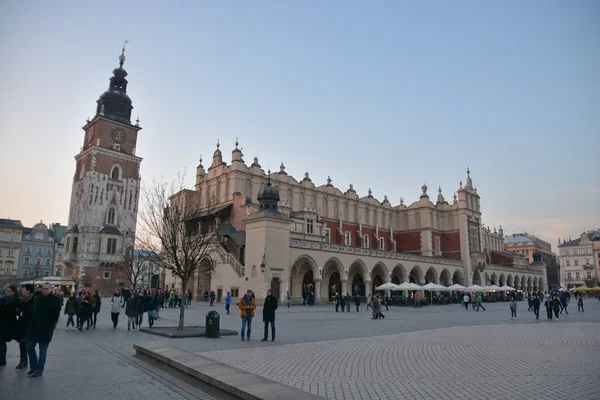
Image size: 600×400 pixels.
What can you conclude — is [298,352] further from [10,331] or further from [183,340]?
[10,331]

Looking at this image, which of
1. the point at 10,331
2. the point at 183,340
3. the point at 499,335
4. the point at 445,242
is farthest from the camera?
the point at 445,242

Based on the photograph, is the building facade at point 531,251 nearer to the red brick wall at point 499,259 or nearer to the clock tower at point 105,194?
the red brick wall at point 499,259

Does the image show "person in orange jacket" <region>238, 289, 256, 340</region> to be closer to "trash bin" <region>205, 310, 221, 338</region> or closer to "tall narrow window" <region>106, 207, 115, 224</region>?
"trash bin" <region>205, 310, 221, 338</region>

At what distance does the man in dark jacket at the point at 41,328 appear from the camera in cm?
791

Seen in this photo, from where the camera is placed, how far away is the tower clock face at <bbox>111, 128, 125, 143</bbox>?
191ft

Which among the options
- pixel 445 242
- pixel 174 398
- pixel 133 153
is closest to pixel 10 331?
pixel 174 398

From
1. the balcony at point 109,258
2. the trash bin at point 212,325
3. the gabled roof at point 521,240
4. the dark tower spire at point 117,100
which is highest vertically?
the dark tower spire at point 117,100

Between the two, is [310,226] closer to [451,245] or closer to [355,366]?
[451,245]

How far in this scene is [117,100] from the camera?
2382 inches

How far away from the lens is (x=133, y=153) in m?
60.3

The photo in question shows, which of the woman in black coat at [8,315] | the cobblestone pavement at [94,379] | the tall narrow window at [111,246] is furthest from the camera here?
the tall narrow window at [111,246]

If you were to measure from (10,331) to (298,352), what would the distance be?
621 centimetres

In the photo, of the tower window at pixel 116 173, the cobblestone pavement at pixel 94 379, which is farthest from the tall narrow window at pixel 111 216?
the cobblestone pavement at pixel 94 379

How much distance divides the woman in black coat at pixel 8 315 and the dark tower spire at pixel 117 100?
5496 centimetres
